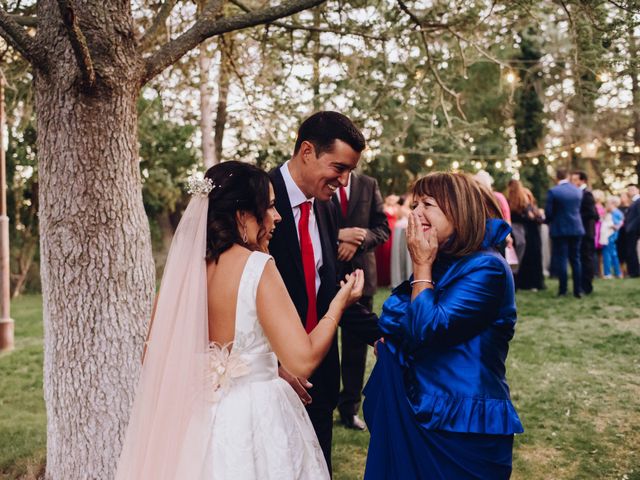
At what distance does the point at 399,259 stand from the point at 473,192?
10827 millimetres

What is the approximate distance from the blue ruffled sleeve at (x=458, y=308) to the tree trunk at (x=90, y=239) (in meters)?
2.05

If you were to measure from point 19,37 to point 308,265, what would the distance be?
1.98 metres

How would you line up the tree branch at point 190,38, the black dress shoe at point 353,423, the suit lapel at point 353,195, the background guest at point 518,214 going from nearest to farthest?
the tree branch at point 190,38, the black dress shoe at point 353,423, the suit lapel at point 353,195, the background guest at point 518,214

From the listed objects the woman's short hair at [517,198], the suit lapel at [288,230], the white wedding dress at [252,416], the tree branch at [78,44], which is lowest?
the white wedding dress at [252,416]

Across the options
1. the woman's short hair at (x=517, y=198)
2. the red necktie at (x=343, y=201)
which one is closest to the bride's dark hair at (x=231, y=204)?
the red necktie at (x=343, y=201)

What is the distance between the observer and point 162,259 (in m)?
20.6

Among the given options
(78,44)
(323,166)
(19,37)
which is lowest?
(323,166)

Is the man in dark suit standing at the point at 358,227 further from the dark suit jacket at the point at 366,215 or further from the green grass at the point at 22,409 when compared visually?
the green grass at the point at 22,409

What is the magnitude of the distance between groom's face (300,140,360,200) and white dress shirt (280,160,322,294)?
1.6 inches

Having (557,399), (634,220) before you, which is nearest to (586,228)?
(634,220)

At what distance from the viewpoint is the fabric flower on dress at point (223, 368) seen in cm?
264

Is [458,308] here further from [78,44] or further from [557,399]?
[557,399]

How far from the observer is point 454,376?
2.50m

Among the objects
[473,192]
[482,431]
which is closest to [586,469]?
[482,431]
